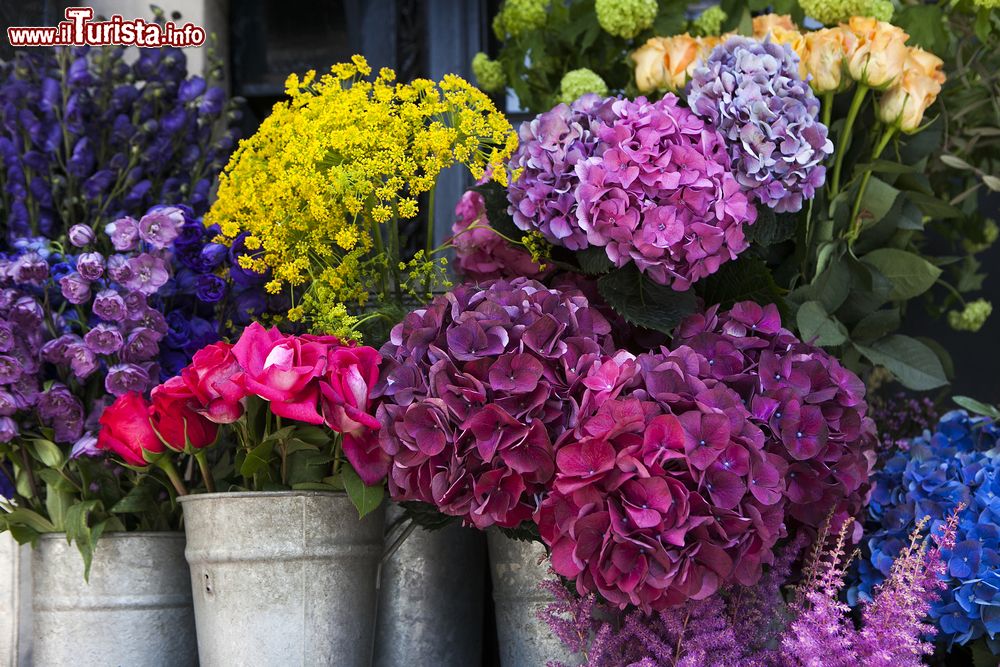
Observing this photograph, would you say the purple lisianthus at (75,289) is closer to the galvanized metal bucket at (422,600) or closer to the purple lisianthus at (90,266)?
the purple lisianthus at (90,266)

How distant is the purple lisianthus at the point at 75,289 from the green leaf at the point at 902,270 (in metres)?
0.82

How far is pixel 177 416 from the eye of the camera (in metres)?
0.95

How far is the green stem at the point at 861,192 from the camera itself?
1.15 m

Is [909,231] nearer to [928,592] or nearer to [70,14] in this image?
[928,592]

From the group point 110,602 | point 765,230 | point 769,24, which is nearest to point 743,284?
point 765,230

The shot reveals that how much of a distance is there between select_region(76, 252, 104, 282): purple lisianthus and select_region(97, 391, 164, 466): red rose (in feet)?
0.45

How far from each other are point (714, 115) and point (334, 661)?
634mm

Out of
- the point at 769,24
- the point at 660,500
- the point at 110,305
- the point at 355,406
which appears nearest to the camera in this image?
the point at 660,500

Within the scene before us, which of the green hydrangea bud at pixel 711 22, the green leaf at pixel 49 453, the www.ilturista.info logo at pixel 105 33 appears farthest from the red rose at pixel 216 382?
the green hydrangea bud at pixel 711 22

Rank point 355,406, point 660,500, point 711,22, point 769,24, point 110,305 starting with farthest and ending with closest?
point 711,22, point 769,24, point 110,305, point 355,406, point 660,500

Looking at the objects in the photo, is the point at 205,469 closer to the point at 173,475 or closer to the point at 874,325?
the point at 173,475

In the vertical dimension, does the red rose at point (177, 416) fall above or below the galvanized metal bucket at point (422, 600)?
above

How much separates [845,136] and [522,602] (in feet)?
1.99

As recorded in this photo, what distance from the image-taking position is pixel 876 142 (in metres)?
1.20
